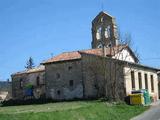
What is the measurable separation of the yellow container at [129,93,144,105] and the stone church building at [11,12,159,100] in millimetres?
2114

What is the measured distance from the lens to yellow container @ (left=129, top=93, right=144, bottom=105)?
37.9 m

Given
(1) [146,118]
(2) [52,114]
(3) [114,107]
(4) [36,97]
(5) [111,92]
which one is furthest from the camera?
(4) [36,97]

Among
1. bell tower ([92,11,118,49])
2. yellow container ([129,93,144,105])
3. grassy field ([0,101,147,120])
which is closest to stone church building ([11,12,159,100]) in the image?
bell tower ([92,11,118,49])

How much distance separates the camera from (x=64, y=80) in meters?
47.3

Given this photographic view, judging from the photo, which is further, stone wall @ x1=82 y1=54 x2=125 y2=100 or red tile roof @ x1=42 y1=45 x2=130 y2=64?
red tile roof @ x1=42 y1=45 x2=130 y2=64

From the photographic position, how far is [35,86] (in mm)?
53969

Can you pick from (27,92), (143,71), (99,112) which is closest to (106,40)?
(143,71)

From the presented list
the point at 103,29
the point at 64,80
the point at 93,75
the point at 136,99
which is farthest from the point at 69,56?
the point at 136,99

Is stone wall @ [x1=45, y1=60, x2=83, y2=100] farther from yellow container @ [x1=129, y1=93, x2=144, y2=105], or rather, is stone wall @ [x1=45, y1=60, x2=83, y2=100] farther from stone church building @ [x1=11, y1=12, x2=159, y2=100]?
yellow container @ [x1=129, y1=93, x2=144, y2=105]

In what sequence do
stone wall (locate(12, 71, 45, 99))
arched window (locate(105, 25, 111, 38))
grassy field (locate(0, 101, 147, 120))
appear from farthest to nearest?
1. arched window (locate(105, 25, 111, 38))
2. stone wall (locate(12, 71, 45, 99))
3. grassy field (locate(0, 101, 147, 120))

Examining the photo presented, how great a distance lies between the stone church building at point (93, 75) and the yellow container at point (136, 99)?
2.11 m

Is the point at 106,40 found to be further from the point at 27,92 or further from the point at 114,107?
the point at 114,107

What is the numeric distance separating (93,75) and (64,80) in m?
5.08

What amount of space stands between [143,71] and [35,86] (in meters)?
15.9
